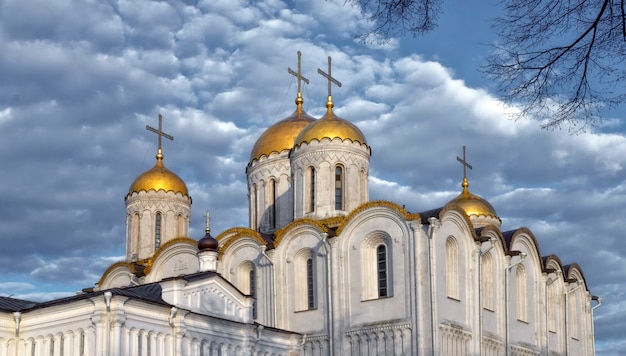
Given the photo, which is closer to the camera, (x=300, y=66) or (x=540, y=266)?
(x=540, y=266)

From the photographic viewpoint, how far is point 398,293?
2886cm

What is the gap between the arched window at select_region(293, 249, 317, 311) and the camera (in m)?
30.9

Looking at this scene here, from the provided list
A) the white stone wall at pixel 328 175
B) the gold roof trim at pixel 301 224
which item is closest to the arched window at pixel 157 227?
the white stone wall at pixel 328 175

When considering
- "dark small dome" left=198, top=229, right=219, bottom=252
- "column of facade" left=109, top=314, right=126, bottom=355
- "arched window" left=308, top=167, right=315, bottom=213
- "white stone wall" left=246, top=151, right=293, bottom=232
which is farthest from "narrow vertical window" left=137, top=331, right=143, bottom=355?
"white stone wall" left=246, top=151, right=293, bottom=232

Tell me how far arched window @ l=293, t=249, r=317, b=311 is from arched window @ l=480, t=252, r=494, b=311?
5381 mm

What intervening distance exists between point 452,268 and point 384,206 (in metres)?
2.81

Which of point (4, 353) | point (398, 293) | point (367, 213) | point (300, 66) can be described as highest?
point (300, 66)

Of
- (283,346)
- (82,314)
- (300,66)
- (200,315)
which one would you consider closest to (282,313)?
(283,346)

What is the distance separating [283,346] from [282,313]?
2.90m

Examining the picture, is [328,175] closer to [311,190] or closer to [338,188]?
[338,188]

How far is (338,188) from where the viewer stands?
108 feet

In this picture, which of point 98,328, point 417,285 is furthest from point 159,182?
point 98,328

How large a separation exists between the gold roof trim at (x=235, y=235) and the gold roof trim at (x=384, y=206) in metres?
3.24

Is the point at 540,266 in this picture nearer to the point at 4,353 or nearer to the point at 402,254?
the point at 402,254
